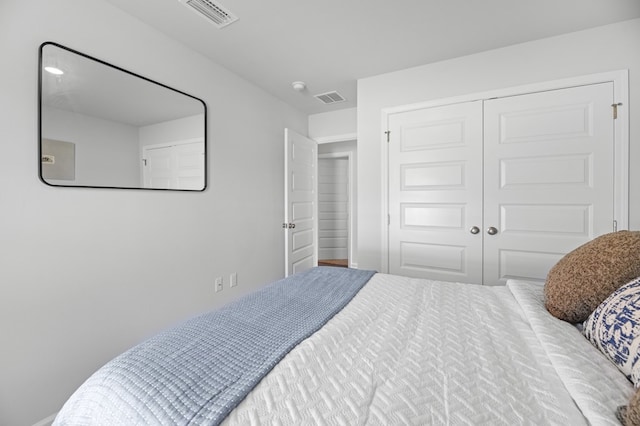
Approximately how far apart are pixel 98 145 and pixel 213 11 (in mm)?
1119

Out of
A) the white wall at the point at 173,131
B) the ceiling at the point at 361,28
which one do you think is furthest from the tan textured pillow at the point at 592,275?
the white wall at the point at 173,131

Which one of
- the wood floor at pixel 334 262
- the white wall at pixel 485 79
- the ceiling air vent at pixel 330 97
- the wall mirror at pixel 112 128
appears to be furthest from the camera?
the wood floor at pixel 334 262

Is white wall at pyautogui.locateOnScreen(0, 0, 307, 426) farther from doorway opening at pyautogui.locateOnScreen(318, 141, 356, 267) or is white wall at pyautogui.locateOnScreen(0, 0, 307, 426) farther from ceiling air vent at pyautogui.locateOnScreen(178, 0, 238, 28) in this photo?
doorway opening at pyautogui.locateOnScreen(318, 141, 356, 267)

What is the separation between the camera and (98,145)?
1627 mm

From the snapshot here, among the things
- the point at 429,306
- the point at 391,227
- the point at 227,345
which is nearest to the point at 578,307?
the point at 429,306

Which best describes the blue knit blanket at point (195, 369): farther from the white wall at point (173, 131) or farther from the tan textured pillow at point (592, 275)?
the white wall at point (173, 131)

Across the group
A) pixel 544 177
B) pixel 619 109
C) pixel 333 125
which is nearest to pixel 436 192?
pixel 544 177

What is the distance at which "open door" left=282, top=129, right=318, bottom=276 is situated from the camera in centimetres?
308

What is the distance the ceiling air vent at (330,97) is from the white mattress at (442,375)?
8.74 feet

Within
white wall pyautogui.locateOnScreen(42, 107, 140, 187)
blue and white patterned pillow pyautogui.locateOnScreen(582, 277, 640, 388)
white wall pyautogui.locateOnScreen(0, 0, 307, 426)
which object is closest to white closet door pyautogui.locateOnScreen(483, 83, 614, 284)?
blue and white patterned pillow pyautogui.locateOnScreen(582, 277, 640, 388)

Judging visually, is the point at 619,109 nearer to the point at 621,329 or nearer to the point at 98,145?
the point at 621,329

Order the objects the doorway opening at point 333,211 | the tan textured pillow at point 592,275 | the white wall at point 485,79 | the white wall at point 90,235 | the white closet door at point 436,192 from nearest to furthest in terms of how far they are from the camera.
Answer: the tan textured pillow at point 592,275 < the white wall at point 90,235 < the white wall at point 485,79 < the white closet door at point 436,192 < the doorway opening at point 333,211

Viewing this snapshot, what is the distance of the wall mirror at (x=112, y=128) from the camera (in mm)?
1444

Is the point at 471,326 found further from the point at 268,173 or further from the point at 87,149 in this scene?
the point at 268,173
